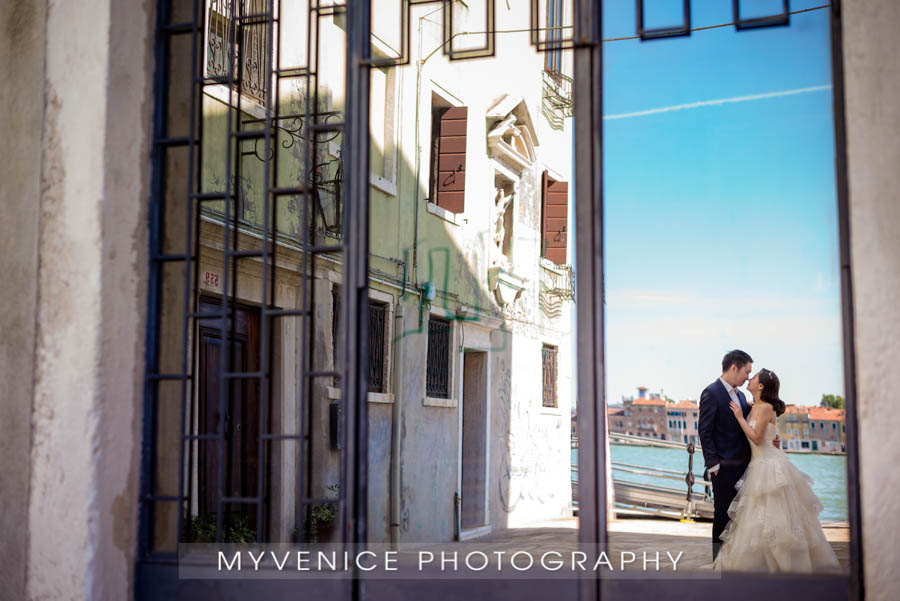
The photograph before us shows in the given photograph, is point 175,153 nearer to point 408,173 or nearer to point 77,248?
point 77,248

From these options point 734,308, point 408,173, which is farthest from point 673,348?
point 408,173

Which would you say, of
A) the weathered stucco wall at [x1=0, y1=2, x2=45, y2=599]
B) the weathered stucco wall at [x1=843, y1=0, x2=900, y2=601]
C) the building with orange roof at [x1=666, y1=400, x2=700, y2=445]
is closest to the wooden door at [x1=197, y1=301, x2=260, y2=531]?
the weathered stucco wall at [x1=0, y1=2, x2=45, y2=599]

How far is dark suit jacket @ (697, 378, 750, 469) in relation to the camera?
7082 millimetres

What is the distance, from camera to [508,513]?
15977mm

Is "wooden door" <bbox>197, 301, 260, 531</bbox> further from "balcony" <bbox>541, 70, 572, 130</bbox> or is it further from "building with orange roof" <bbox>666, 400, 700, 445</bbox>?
"building with orange roof" <bbox>666, 400, 700, 445</bbox>

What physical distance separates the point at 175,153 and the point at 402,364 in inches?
311

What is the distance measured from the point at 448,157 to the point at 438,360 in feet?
9.08

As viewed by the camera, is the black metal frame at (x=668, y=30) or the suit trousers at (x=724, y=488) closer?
the black metal frame at (x=668, y=30)

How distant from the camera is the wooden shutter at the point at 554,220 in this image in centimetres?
1812

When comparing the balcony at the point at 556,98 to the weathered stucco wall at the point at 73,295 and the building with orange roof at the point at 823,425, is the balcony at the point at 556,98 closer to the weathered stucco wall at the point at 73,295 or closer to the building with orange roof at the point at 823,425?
the building with orange roof at the point at 823,425

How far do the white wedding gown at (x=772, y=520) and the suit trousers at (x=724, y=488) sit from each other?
0.05m

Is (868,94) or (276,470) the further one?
(276,470)

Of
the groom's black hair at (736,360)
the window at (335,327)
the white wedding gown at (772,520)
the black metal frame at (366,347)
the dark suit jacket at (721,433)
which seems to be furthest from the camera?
the window at (335,327)

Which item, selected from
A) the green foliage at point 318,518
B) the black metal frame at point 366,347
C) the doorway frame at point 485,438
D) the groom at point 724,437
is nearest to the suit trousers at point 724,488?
the groom at point 724,437
